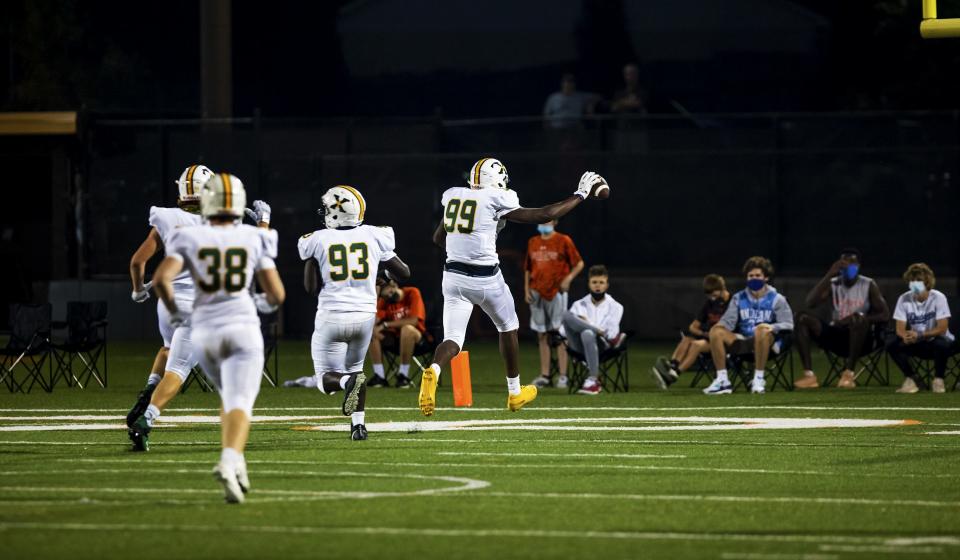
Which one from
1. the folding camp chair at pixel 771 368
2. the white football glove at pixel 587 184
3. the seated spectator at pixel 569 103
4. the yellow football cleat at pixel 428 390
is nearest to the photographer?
the yellow football cleat at pixel 428 390

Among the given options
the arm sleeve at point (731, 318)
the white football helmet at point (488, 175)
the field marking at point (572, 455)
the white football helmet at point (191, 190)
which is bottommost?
the field marking at point (572, 455)

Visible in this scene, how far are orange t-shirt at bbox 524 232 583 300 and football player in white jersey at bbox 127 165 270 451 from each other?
→ 7296mm

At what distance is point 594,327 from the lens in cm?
1997

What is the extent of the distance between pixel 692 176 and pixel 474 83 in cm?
1029

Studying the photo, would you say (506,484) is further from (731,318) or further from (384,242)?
(731,318)

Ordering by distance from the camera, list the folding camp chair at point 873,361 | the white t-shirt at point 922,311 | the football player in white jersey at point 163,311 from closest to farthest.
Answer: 1. the football player in white jersey at point 163,311
2. the white t-shirt at point 922,311
3. the folding camp chair at point 873,361

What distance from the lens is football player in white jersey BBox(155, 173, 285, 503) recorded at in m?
10.7

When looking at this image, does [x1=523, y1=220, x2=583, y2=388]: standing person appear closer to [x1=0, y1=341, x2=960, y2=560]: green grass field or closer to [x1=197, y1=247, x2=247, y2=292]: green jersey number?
[x1=0, y1=341, x2=960, y2=560]: green grass field

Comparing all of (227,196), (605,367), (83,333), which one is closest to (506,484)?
(227,196)

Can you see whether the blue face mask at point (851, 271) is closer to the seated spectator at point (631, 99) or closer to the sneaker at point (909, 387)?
the sneaker at point (909, 387)

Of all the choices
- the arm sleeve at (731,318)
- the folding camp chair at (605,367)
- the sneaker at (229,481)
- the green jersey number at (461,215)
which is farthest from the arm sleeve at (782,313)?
the sneaker at (229,481)

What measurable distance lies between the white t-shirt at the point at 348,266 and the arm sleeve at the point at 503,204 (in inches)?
71.9

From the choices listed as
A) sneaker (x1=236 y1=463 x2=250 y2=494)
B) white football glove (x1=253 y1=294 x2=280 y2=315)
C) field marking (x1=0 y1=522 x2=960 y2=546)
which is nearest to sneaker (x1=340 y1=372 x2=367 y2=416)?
white football glove (x1=253 y1=294 x2=280 y2=315)

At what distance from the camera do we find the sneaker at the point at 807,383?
2038cm
